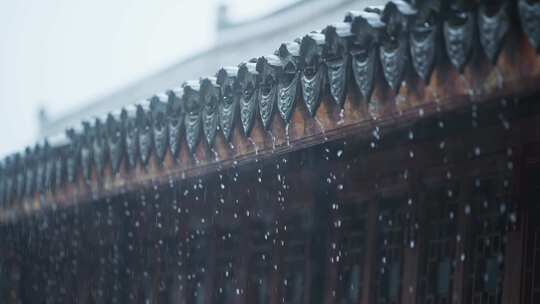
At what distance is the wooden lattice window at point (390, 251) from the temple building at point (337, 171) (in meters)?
0.01

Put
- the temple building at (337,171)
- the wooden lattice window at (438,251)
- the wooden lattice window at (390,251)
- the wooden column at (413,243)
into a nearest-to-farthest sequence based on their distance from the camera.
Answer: the temple building at (337,171) < the wooden lattice window at (438,251) < the wooden column at (413,243) < the wooden lattice window at (390,251)

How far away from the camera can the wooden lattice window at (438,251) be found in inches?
261

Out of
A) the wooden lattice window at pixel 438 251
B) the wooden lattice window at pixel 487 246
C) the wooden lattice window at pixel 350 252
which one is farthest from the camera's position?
the wooden lattice window at pixel 350 252

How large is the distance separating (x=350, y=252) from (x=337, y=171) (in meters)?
0.66

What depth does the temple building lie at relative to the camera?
213 inches

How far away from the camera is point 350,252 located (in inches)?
300

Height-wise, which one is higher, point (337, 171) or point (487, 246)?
point (337, 171)

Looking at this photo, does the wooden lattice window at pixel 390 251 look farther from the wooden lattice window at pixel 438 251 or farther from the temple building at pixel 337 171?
the wooden lattice window at pixel 438 251

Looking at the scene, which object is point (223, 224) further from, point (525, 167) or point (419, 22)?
point (419, 22)

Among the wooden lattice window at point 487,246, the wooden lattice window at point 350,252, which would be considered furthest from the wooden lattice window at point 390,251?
the wooden lattice window at point 487,246

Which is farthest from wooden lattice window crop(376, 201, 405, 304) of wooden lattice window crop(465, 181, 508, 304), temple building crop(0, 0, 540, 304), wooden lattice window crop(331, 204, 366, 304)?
wooden lattice window crop(465, 181, 508, 304)

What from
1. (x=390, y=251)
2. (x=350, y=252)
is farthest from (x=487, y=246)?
(x=350, y=252)

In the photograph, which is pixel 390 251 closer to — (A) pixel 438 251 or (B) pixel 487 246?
(A) pixel 438 251

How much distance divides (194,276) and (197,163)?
2201mm
